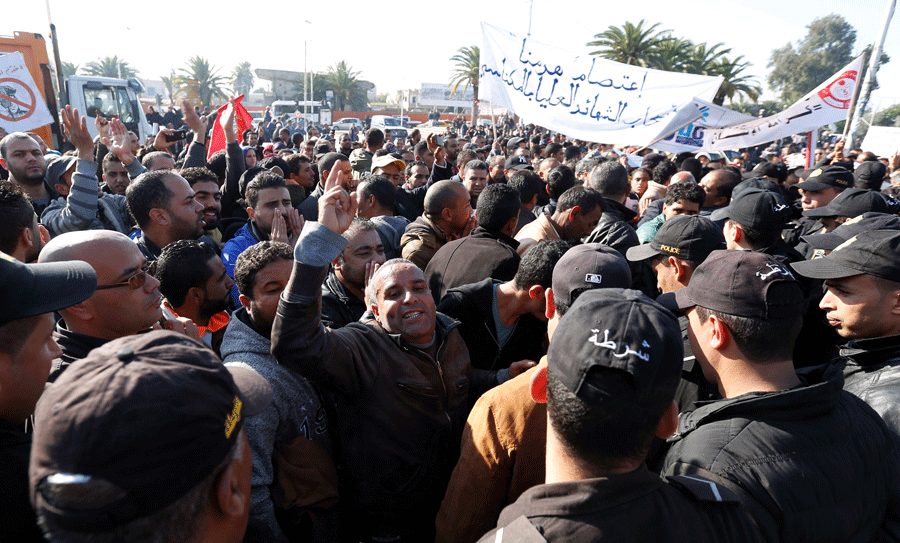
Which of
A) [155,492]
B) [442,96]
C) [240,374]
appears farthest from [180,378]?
[442,96]

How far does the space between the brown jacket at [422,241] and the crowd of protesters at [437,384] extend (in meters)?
0.05

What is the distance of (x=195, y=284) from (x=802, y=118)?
982cm

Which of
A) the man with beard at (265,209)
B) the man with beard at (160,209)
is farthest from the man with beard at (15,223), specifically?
the man with beard at (265,209)

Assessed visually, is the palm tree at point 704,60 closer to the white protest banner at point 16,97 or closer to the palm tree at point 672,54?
the palm tree at point 672,54

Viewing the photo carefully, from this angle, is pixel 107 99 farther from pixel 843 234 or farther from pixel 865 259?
pixel 865 259

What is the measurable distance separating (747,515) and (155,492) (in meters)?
1.37

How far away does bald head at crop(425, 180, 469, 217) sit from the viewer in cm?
437

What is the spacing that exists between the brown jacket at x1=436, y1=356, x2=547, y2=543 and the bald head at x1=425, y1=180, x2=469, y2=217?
2.63m

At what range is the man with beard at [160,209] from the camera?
3.68 metres

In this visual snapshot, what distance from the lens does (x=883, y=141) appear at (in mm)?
13680

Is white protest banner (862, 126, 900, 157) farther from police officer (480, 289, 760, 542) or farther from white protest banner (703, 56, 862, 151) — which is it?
police officer (480, 289, 760, 542)

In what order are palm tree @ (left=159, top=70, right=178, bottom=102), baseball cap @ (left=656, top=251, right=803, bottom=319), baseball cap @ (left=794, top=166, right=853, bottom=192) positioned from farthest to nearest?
palm tree @ (left=159, top=70, right=178, bottom=102)
baseball cap @ (left=794, top=166, right=853, bottom=192)
baseball cap @ (left=656, top=251, right=803, bottom=319)

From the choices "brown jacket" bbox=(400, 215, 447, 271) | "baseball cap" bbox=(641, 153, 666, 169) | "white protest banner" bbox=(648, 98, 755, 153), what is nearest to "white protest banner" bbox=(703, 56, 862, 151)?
"white protest banner" bbox=(648, 98, 755, 153)

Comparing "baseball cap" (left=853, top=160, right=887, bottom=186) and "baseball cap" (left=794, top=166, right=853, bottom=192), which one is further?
"baseball cap" (left=853, top=160, right=887, bottom=186)
